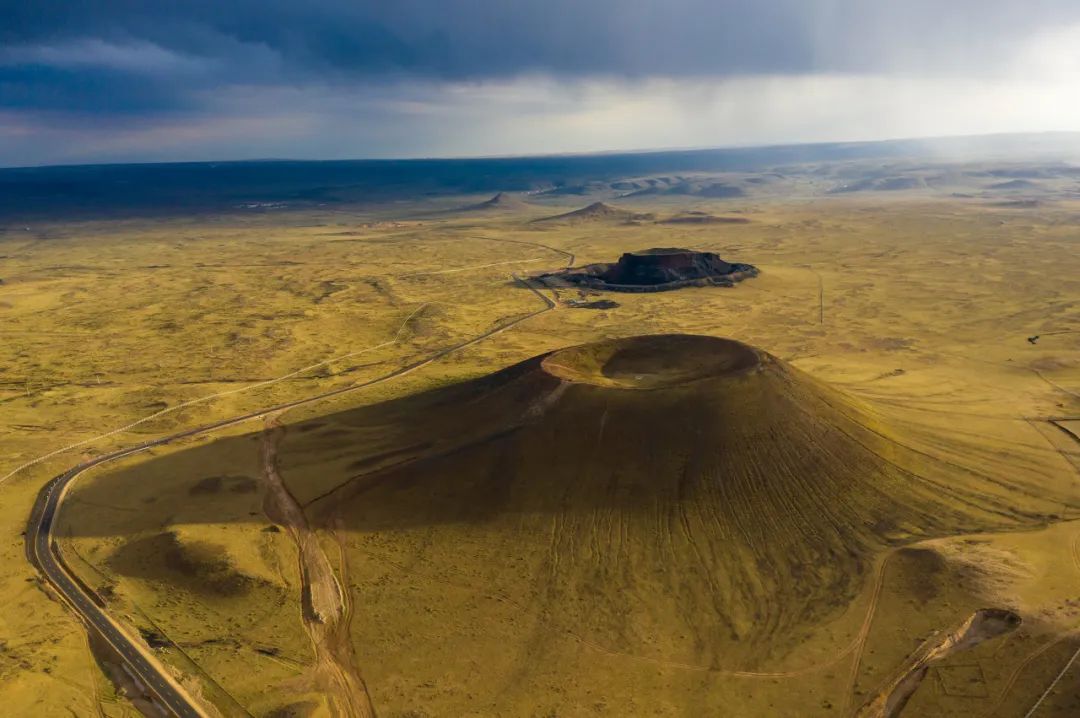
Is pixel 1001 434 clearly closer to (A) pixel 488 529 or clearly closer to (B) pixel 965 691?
(B) pixel 965 691

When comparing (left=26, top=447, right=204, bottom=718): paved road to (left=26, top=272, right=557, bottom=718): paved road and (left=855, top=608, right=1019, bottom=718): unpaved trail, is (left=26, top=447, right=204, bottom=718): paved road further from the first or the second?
(left=855, top=608, right=1019, bottom=718): unpaved trail

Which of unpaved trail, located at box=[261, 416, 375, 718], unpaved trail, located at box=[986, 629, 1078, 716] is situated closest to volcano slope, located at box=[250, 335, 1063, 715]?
unpaved trail, located at box=[261, 416, 375, 718]

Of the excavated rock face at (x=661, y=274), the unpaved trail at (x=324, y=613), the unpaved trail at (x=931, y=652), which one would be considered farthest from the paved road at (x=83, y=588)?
the excavated rock face at (x=661, y=274)

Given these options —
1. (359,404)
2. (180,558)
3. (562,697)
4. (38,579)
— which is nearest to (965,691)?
(562,697)

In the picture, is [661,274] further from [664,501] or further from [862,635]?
[862,635]

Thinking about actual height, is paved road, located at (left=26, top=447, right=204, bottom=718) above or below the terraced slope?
below

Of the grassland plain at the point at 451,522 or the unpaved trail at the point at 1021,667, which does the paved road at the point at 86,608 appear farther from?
the unpaved trail at the point at 1021,667
